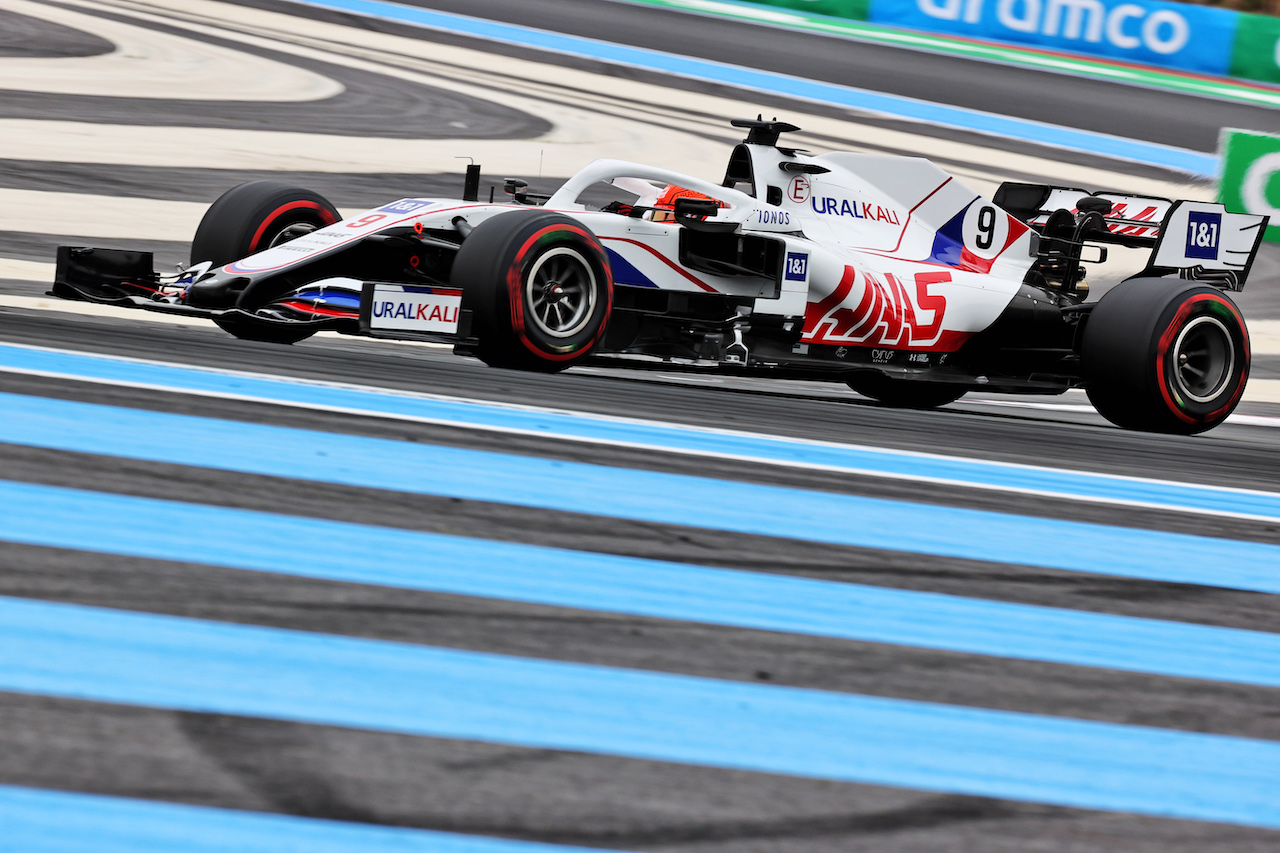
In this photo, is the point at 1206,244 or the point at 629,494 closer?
the point at 629,494

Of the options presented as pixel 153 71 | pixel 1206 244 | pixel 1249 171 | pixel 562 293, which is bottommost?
pixel 562 293

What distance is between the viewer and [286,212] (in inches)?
285

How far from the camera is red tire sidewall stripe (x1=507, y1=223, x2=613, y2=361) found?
19.9 feet

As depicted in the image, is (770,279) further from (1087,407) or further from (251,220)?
(1087,407)

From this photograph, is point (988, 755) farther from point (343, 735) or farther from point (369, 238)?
point (369, 238)

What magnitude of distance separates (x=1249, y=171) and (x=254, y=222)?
459 inches

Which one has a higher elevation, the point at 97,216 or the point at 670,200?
the point at 670,200

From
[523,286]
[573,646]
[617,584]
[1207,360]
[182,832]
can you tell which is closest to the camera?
[182,832]

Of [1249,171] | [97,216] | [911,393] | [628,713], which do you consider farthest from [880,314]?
[1249,171]

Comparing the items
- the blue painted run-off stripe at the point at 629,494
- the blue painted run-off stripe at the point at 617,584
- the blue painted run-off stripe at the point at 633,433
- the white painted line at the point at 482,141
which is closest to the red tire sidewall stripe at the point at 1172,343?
the blue painted run-off stripe at the point at 633,433

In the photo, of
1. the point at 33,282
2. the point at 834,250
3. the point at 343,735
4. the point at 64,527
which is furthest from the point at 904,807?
the point at 33,282

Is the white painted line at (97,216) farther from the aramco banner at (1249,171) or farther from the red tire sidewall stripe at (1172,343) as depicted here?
the aramco banner at (1249,171)

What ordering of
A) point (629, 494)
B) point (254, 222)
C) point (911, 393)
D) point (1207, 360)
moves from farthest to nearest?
point (911, 393)
point (1207, 360)
point (254, 222)
point (629, 494)

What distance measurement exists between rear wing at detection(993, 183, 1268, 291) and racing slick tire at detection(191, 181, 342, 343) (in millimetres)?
4274
